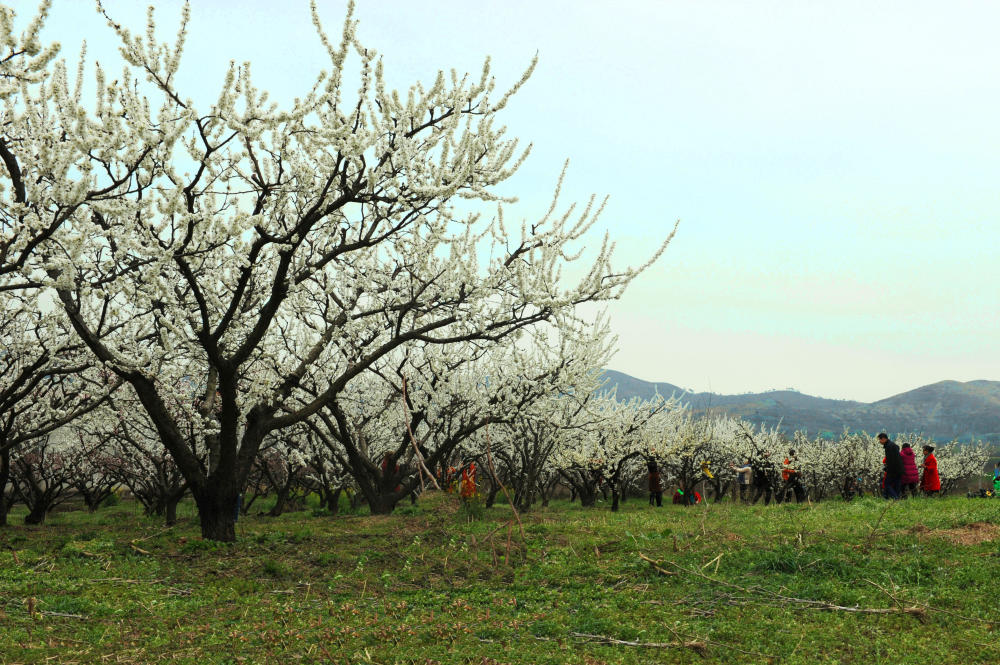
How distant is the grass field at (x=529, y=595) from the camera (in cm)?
669

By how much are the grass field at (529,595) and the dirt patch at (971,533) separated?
0.22 feet

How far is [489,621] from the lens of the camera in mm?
7805

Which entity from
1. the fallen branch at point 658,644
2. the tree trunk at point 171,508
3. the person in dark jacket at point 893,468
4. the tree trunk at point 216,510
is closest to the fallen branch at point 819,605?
the fallen branch at point 658,644

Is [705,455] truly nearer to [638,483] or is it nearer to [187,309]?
[638,483]

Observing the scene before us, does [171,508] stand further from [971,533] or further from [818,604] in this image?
[971,533]

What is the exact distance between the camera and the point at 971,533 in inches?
424

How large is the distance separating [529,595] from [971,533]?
6.95 meters

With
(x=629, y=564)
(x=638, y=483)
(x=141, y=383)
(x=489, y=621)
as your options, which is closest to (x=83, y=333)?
(x=141, y=383)

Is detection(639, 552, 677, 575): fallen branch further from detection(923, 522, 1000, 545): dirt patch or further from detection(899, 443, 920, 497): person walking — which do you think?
detection(899, 443, 920, 497): person walking

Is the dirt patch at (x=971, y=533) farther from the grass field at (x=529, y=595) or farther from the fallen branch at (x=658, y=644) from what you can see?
the fallen branch at (x=658, y=644)

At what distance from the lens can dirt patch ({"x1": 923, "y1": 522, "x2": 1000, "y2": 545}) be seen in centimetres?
1034

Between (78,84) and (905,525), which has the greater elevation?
(78,84)

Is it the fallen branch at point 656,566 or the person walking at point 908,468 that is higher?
the person walking at point 908,468

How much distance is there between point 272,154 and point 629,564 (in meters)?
7.63
